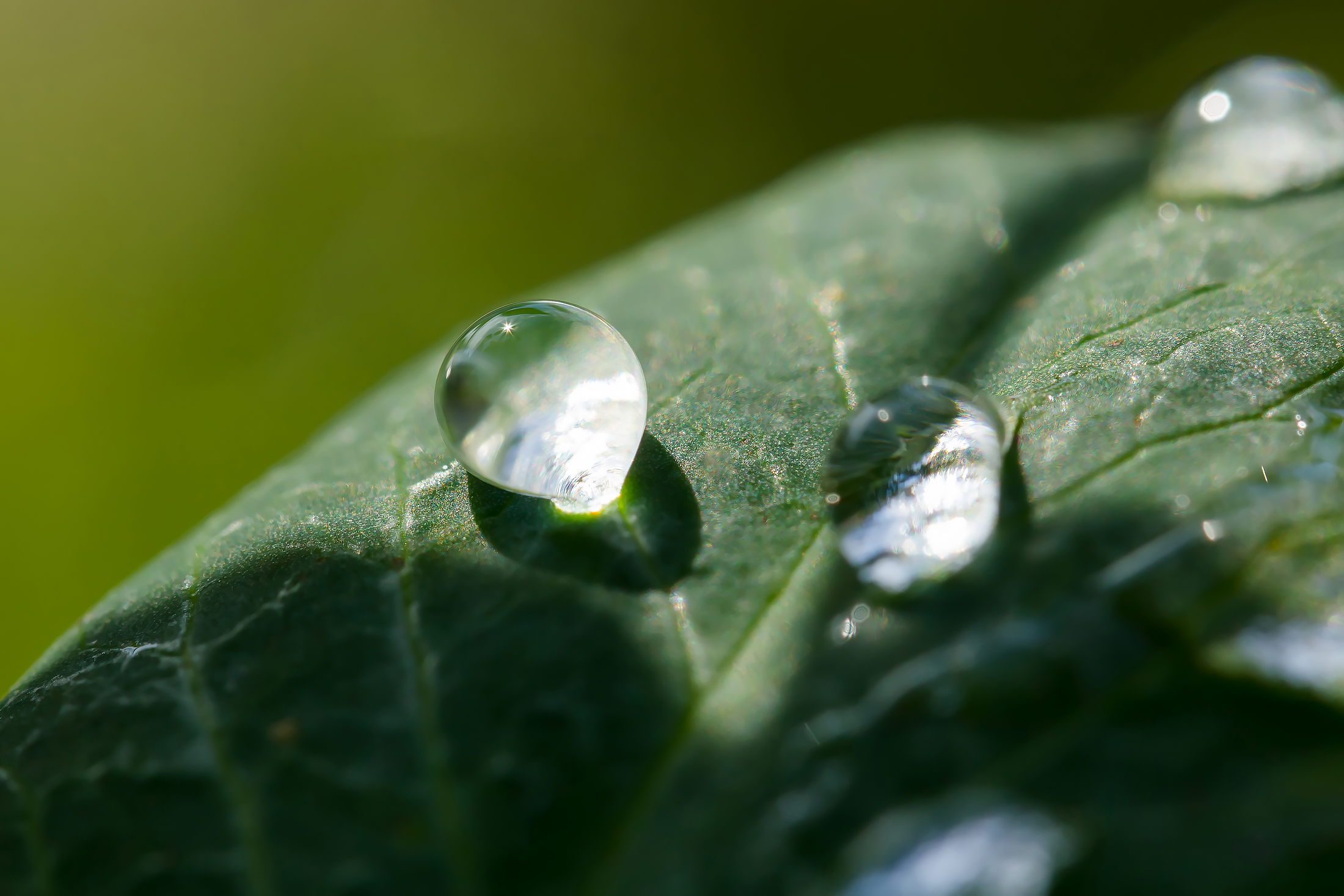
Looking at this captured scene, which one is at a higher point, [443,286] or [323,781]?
[323,781]

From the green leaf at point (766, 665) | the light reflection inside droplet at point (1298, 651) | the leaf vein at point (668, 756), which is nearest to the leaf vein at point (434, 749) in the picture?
the green leaf at point (766, 665)

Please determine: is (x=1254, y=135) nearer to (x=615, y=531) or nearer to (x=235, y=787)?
(x=615, y=531)

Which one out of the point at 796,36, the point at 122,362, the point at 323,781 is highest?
the point at 323,781

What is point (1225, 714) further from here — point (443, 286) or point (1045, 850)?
point (443, 286)

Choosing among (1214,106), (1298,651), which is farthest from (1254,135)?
(1298,651)

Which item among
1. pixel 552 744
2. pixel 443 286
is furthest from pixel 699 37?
pixel 552 744

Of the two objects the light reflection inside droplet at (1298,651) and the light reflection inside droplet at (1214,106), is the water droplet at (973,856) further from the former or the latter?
the light reflection inside droplet at (1214,106)

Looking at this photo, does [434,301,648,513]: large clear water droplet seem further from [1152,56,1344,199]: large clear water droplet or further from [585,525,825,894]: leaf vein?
[1152,56,1344,199]: large clear water droplet
